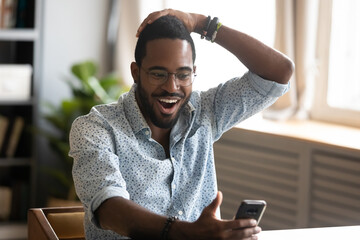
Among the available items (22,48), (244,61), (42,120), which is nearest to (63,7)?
(22,48)

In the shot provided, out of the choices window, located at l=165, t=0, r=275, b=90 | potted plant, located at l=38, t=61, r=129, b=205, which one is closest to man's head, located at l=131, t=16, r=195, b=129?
window, located at l=165, t=0, r=275, b=90

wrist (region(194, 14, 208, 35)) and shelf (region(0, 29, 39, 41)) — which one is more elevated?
wrist (region(194, 14, 208, 35))

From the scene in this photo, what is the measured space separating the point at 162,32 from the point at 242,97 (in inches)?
14.2

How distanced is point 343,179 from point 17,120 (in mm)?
1979

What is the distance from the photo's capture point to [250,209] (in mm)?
1489

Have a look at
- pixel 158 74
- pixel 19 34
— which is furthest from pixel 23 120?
pixel 158 74

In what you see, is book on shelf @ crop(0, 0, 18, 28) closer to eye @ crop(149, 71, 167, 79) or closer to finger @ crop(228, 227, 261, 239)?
eye @ crop(149, 71, 167, 79)

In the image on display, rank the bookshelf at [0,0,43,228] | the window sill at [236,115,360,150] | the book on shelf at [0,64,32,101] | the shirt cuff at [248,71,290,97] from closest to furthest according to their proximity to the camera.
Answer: the shirt cuff at [248,71,290,97]
the window sill at [236,115,360,150]
the book on shelf at [0,64,32,101]
the bookshelf at [0,0,43,228]

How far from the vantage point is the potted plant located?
3.91 metres

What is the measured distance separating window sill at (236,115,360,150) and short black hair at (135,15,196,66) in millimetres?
1362

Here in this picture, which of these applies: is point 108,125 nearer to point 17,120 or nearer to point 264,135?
point 264,135

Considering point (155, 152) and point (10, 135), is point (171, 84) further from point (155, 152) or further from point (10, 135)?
point (10, 135)

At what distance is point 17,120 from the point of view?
405 cm

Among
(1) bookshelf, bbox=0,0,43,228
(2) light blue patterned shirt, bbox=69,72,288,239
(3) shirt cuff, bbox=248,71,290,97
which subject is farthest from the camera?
(1) bookshelf, bbox=0,0,43,228
